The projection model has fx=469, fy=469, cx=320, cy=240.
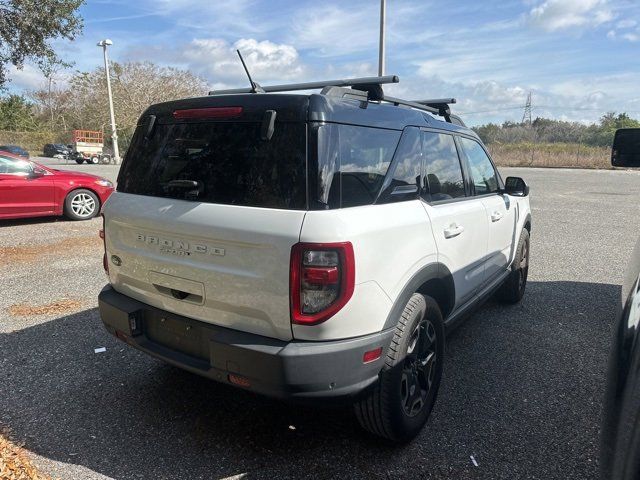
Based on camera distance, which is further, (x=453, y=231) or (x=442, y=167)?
(x=442, y=167)

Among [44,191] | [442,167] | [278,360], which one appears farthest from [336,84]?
[44,191]

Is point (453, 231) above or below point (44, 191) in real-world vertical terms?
above

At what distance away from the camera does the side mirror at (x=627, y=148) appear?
270cm

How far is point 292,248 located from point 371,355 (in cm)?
67

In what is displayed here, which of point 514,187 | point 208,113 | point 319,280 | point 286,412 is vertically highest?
point 208,113

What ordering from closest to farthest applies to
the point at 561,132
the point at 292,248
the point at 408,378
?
the point at 292,248
the point at 408,378
the point at 561,132

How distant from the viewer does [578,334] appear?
4266mm

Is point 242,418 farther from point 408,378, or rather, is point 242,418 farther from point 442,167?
point 442,167

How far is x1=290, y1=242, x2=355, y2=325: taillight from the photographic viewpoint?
209 centimetres

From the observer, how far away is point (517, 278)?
4859 millimetres

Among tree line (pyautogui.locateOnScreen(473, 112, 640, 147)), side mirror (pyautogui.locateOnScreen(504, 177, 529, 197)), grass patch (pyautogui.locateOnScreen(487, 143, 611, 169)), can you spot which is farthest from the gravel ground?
tree line (pyautogui.locateOnScreen(473, 112, 640, 147))

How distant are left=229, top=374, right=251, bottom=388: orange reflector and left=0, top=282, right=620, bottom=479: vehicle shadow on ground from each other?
1.77 feet

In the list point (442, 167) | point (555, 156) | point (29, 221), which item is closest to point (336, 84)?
point (442, 167)

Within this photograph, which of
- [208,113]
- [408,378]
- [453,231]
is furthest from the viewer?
[453,231]
